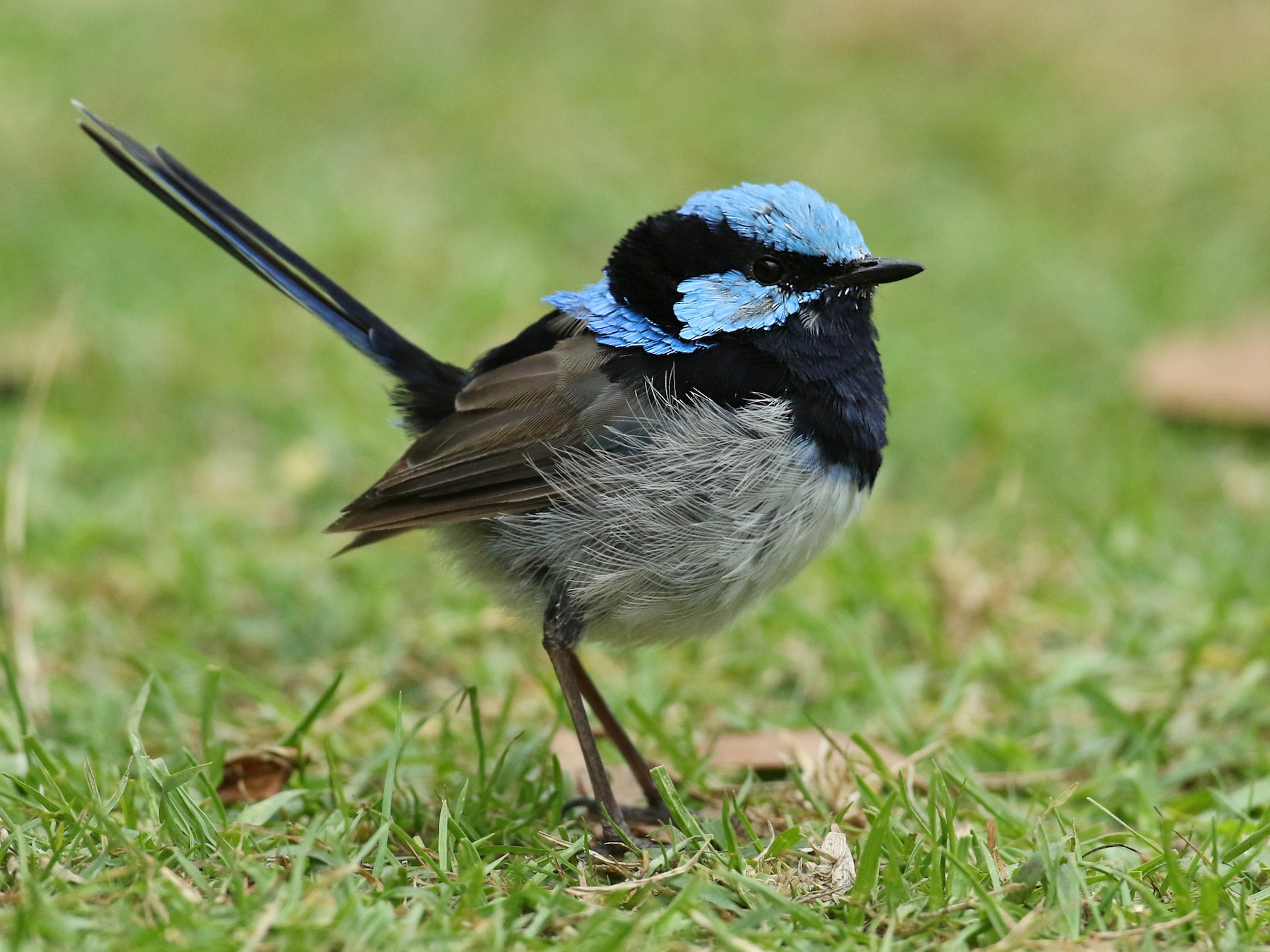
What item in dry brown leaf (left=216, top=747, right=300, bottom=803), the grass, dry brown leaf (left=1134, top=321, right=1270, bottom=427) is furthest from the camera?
dry brown leaf (left=1134, top=321, right=1270, bottom=427)

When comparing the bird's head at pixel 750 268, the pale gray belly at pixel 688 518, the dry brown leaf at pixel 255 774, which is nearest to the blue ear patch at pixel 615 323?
the bird's head at pixel 750 268

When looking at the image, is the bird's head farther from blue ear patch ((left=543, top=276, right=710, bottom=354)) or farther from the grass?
the grass

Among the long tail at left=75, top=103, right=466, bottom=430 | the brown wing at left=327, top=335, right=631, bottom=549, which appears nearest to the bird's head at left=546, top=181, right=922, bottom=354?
the brown wing at left=327, top=335, right=631, bottom=549

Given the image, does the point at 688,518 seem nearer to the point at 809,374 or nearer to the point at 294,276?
the point at 809,374

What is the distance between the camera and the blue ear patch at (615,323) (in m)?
3.72

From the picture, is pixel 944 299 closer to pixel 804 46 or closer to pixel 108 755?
pixel 804 46

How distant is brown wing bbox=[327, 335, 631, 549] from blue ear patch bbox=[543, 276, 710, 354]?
0.19ft

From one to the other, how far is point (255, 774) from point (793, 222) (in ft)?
6.31

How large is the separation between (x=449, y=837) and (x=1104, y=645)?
2.39m

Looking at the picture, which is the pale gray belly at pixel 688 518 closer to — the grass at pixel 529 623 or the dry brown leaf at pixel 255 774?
the grass at pixel 529 623

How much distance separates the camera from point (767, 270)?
12.1 feet

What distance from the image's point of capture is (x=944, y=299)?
7594 millimetres

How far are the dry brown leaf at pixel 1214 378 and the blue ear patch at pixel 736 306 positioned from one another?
319 centimetres

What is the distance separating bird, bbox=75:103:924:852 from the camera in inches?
140
